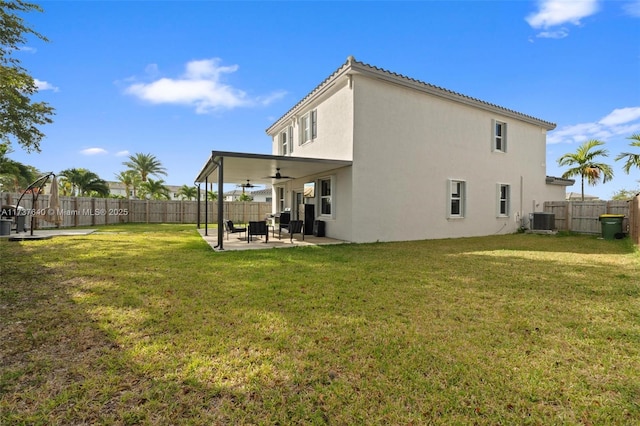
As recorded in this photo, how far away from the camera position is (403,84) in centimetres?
1120

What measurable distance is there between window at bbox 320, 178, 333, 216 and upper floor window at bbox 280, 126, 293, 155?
157 inches

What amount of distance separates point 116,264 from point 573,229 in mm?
19361

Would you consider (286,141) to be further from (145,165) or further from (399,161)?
(145,165)

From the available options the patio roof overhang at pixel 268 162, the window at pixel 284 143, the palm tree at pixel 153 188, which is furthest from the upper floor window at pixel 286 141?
the palm tree at pixel 153 188

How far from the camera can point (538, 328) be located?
352cm

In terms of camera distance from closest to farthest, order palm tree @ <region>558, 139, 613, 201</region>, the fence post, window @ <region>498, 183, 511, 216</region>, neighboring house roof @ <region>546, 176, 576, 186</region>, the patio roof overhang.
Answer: the patio roof overhang, the fence post, window @ <region>498, 183, 511, 216</region>, neighboring house roof @ <region>546, 176, 576, 186</region>, palm tree @ <region>558, 139, 613, 201</region>

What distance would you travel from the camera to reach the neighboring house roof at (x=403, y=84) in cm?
1009

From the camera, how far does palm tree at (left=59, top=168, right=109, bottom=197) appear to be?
23.5 metres

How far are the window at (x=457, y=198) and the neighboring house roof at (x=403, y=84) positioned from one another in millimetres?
3473

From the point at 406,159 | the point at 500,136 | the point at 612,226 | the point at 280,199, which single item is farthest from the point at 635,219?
the point at 280,199

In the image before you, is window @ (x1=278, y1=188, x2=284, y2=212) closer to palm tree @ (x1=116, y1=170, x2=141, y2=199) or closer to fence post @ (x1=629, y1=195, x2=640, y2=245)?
fence post @ (x1=629, y1=195, x2=640, y2=245)

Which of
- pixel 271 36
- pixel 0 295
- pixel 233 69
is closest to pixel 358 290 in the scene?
pixel 0 295

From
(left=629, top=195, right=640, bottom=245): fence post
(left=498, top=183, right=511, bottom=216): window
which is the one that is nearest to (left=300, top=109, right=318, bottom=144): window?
(left=498, top=183, right=511, bottom=216): window

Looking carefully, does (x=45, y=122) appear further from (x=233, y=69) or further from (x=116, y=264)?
(x=116, y=264)
